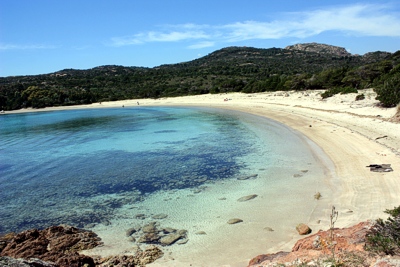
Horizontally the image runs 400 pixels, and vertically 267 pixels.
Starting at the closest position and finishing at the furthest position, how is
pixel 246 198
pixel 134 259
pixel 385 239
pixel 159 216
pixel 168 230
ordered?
pixel 385 239, pixel 134 259, pixel 168 230, pixel 159 216, pixel 246 198

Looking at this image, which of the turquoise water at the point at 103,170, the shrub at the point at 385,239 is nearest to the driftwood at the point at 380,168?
the turquoise water at the point at 103,170

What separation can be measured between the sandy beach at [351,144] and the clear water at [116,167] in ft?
4.73

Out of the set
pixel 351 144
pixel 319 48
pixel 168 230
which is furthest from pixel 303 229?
pixel 319 48

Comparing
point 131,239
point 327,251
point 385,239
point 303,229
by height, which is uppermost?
point 385,239

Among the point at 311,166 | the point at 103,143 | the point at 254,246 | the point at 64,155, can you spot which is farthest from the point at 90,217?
the point at 103,143

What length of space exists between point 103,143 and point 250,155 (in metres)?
10.1

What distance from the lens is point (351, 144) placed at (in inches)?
504

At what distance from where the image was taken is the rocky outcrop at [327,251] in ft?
12.8

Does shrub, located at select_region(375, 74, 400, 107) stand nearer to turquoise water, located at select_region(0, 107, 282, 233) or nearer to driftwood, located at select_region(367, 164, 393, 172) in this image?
turquoise water, located at select_region(0, 107, 282, 233)

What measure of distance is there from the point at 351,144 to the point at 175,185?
7439 millimetres

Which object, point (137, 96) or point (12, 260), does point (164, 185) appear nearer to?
point (12, 260)

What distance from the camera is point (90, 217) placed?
26.1 feet

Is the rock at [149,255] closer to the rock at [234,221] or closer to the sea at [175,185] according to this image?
the sea at [175,185]

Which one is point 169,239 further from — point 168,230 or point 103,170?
A: point 103,170
